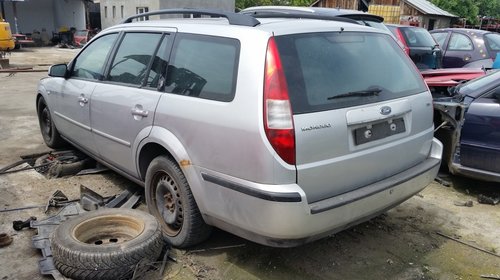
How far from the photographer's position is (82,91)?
4.42 metres

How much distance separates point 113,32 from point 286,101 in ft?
7.97

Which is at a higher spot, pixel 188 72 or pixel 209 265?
pixel 188 72

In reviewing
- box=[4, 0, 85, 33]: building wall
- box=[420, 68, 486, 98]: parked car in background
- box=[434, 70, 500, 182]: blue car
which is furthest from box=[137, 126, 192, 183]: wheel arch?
box=[4, 0, 85, 33]: building wall

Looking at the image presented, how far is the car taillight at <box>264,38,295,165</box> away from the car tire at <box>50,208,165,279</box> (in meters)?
1.17

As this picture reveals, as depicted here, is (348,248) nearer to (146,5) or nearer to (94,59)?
(94,59)

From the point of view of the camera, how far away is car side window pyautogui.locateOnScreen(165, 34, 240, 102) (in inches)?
114

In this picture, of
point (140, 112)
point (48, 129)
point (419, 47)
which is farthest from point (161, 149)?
point (419, 47)

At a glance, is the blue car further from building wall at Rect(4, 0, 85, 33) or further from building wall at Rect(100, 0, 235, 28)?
building wall at Rect(4, 0, 85, 33)

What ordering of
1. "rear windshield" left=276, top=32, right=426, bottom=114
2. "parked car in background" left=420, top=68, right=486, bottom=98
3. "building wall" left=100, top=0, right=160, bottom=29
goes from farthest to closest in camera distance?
1. "building wall" left=100, top=0, right=160, bottom=29
2. "parked car in background" left=420, top=68, right=486, bottom=98
3. "rear windshield" left=276, top=32, right=426, bottom=114

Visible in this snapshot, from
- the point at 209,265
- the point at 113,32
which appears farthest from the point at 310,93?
the point at 113,32

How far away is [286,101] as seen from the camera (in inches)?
103

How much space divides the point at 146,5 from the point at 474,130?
2603 cm

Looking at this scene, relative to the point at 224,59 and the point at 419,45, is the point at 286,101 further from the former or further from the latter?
the point at 419,45

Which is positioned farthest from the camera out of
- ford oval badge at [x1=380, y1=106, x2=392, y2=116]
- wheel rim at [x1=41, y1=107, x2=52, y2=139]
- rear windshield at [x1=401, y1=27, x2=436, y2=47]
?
rear windshield at [x1=401, y1=27, x2=436, y2=47]
